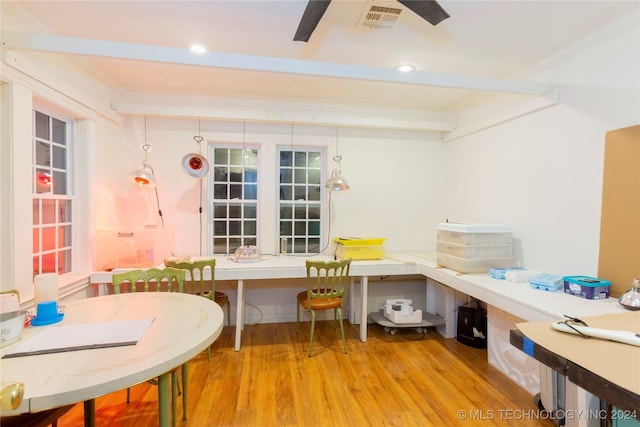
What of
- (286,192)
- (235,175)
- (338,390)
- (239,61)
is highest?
(239,61)

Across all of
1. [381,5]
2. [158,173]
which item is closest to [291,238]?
[158,173]

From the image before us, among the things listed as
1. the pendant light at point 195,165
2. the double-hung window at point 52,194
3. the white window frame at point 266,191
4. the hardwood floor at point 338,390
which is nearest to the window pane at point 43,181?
the double-hung window at point 52,194

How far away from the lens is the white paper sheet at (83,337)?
1145 mm

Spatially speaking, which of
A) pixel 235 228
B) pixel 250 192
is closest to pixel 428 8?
pixel 250 192

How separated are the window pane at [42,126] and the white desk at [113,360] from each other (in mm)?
1531

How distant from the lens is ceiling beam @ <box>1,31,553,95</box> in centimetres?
178

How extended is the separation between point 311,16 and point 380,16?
1.91ft

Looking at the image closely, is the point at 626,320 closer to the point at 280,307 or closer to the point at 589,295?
the point at 589,295

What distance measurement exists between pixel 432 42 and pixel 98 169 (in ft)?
10.3

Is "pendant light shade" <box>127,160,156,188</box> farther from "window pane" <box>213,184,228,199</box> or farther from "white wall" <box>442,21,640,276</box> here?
"white wall" <box>442,21,640,276</box>

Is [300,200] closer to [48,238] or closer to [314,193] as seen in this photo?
[314,193]

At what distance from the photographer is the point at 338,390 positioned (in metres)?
2.24

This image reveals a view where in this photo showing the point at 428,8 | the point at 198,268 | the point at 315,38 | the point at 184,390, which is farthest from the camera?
the point at 198,268

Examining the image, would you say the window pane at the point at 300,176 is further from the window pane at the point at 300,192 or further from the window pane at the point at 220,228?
the window pane at the point at 220,228
